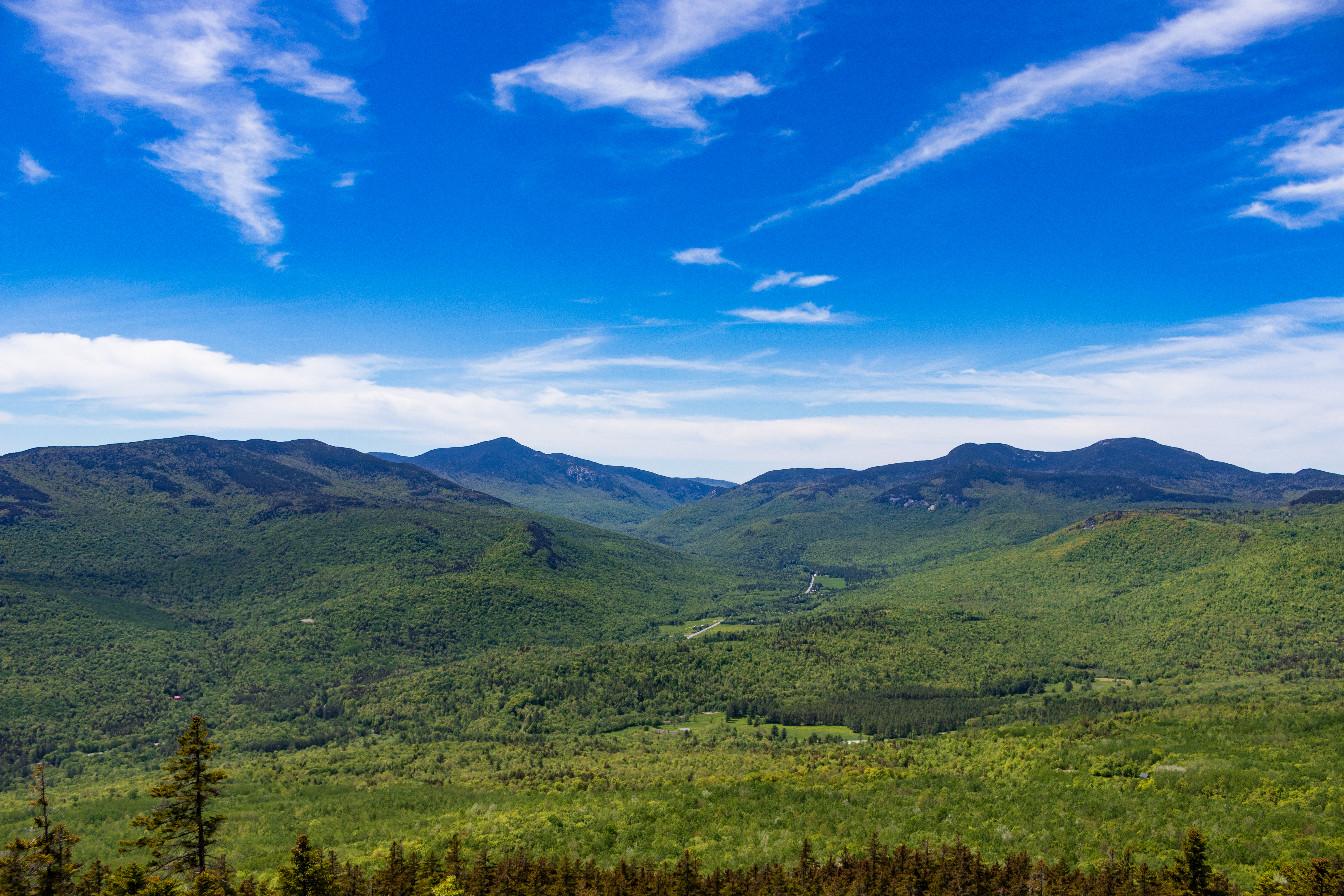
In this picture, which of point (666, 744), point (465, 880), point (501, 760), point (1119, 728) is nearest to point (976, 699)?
point (1119, 728)

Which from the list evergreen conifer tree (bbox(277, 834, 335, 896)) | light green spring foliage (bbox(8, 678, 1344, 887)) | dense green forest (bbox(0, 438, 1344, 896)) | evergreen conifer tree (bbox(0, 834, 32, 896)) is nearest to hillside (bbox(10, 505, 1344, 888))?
light green spring foliage (bbox(8, 678, 1344, 887))

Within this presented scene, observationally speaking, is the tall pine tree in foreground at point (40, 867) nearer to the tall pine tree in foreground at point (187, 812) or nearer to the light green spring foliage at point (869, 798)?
the tall pine tree in foreground at point (187, 812)

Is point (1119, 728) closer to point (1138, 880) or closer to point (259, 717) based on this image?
point (1138, 880)

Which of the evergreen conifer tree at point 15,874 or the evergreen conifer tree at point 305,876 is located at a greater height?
the evergreen conifer tree at point 15,874

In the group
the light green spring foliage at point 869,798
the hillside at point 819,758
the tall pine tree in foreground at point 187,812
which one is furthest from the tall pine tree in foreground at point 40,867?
the light green spring foliage at point 869,798

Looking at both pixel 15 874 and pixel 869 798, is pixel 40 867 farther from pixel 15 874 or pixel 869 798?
pixel 869 798

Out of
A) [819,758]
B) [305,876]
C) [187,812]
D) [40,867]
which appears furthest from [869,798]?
[40,867]

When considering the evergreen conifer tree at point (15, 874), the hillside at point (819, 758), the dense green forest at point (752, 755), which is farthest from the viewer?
the hillside at point (819, 758)

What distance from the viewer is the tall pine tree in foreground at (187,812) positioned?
37.7 m

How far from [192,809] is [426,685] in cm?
16204

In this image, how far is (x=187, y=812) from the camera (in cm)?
3872

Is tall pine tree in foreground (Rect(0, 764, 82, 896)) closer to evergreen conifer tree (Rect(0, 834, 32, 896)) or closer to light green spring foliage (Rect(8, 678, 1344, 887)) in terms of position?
evergreen conifer tree (Rect(0, 834, 32, 896))

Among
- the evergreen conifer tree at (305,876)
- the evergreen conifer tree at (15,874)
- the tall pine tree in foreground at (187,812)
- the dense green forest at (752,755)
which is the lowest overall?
the dense green forest at (752,755)

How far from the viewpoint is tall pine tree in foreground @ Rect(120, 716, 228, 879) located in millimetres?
37656
